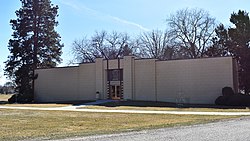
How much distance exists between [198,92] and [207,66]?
10.4ft

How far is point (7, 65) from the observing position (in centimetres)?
5391

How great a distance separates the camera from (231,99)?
117ft

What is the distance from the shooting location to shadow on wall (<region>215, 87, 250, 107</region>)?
35.2m

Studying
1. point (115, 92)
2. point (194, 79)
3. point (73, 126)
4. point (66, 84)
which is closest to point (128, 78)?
point (115, 92)

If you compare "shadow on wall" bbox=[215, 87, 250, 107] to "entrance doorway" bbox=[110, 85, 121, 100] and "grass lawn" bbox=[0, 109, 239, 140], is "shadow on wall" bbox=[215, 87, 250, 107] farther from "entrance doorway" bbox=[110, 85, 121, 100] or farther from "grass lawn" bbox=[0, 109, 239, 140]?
"grass lawn" bbox=[0, 109, 239, 140]

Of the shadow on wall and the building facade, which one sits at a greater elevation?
the building facade

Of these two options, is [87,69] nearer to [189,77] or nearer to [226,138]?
[189,77]

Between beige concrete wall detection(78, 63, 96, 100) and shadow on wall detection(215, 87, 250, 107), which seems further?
beige concrete wall detection(78, 63, 96, 100)

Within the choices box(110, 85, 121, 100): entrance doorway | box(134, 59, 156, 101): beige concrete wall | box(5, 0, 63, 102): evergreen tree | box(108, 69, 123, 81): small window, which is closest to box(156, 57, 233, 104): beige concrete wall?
box(134, 59, 156, 101): beige concrete wall

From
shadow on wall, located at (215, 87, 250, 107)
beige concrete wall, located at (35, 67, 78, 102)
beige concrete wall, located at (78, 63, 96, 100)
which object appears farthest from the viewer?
beige concrete wall, located at (35, 67, 78, 102)

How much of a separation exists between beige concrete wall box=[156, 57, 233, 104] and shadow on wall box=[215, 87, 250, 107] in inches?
51.0

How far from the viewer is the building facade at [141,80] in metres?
39.8

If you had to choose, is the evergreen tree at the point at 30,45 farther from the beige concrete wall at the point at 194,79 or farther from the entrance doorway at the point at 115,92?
the beige concrete wall at the point at 194,79

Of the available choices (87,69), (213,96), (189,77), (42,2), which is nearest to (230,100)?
(213,96)
